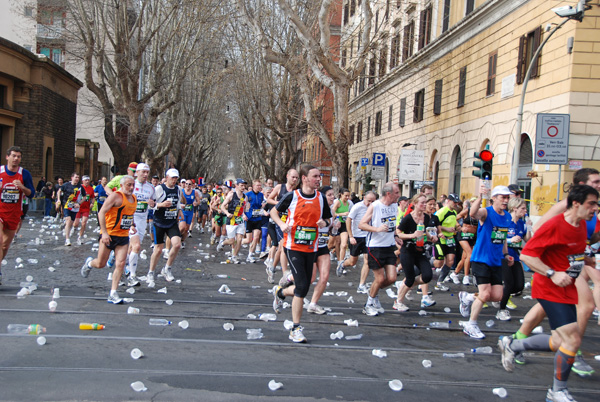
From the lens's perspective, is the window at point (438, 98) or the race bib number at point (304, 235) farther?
the window at point (438, 98)

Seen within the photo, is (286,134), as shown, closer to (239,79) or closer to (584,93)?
(239,79)

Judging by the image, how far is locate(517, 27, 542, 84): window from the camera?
18.0 m

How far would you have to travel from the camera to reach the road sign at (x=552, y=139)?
14.1 m

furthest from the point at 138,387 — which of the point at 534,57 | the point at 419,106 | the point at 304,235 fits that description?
the point at 419,106

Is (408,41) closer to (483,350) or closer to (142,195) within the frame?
(142,195)

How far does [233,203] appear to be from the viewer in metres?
13.3

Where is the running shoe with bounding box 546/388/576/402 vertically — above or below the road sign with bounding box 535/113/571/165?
below

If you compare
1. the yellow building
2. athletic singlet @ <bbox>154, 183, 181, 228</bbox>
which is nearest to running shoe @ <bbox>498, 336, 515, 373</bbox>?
athletic singlet @ <bbox>154, 183, 181, 228</bbox>

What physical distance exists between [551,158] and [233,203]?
772 cm

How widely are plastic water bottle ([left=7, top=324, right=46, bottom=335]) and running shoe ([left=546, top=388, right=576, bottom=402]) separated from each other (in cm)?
490

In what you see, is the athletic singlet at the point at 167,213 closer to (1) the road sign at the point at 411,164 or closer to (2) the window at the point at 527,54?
(2) the window at the point at 527,54

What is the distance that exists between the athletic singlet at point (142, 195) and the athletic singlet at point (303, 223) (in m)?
3.75

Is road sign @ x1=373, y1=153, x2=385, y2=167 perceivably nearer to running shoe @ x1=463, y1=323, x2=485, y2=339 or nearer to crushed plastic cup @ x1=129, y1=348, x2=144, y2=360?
running shoe @ x1=463, y1=323, x2=485, y2=339

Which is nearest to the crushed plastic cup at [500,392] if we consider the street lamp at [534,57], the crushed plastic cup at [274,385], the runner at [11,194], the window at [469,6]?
the crushed plastic cup at [274,385]
